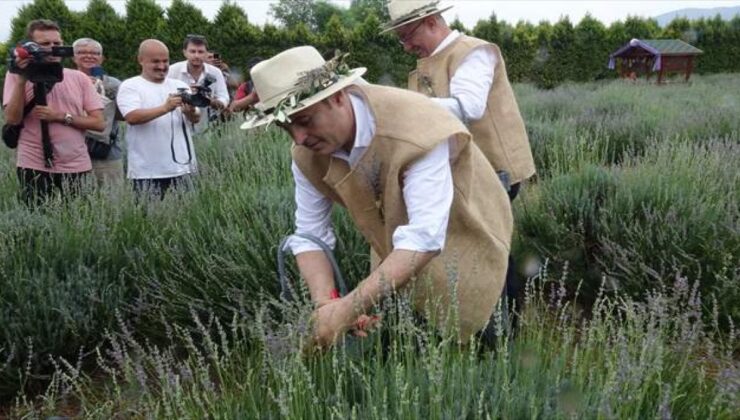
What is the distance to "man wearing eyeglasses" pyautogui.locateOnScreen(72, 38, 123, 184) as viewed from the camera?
480cm

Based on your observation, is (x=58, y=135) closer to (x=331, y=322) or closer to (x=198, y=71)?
(x=198, y=71)

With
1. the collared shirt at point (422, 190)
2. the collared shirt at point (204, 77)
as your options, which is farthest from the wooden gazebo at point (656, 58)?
the collared shirt at point (422, 190)

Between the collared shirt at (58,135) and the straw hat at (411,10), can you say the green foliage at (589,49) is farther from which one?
the straw hat at (411,10)

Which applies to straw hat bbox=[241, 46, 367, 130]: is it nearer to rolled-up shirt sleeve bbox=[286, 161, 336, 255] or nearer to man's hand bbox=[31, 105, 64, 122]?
rolled-up shirt sleeve bbox=[286, 161, 336, 255]

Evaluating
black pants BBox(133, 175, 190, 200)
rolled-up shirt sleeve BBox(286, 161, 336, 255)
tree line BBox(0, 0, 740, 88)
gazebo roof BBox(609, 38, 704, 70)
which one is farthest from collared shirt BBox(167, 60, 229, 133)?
gazebo roof BBox(609, 38, 704, 70)

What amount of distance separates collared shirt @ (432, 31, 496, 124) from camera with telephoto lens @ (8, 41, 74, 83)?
2603mm

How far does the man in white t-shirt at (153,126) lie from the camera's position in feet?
14.9

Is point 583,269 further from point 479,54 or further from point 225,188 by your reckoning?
point 225,188

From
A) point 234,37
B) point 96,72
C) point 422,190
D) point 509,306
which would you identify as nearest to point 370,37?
point 234,37

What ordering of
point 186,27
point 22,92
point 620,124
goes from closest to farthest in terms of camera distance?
point 22,92, point 620,124, point 186,27

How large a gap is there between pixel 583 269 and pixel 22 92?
3483 mm

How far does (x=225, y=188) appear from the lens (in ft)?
14.1

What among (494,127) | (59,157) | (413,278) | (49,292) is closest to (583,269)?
(494,127)

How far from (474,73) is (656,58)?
60.3 feet
